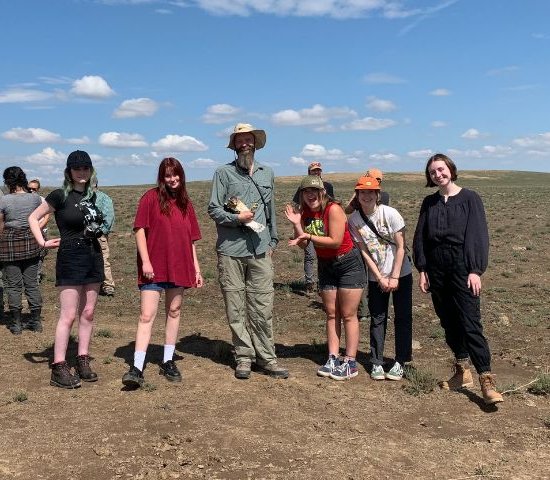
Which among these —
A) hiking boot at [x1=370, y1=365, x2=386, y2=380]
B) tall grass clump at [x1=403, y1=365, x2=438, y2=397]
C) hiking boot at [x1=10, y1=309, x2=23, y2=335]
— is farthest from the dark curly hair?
tall grass clump at [x1=403, y1=365, x2=438, y2=397]

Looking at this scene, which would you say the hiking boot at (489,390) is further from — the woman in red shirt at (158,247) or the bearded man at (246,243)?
the woman in red shirt at (158,247)

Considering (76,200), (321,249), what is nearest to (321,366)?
(321,249)

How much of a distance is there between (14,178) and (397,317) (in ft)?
16.2

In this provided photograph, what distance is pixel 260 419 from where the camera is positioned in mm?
4703

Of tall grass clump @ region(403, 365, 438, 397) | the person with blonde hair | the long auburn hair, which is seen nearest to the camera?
the person with blonde hair

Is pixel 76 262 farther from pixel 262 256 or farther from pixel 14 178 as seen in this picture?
pixel 14 178

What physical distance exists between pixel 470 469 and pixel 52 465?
2.88 metres

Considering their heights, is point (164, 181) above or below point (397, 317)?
above

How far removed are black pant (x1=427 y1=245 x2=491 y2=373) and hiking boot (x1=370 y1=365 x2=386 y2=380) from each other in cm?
94

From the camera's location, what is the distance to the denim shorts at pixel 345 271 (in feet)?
19.0

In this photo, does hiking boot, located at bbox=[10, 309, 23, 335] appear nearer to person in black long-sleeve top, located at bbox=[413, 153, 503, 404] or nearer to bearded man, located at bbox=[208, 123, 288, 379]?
bearded man, located at bbox=[208, 123, 288, 379]

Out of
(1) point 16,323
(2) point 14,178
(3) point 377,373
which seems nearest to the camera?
(3) point 377,373

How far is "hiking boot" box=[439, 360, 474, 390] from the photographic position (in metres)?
5.54

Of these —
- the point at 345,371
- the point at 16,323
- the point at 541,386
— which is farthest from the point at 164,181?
the point at 541,386
